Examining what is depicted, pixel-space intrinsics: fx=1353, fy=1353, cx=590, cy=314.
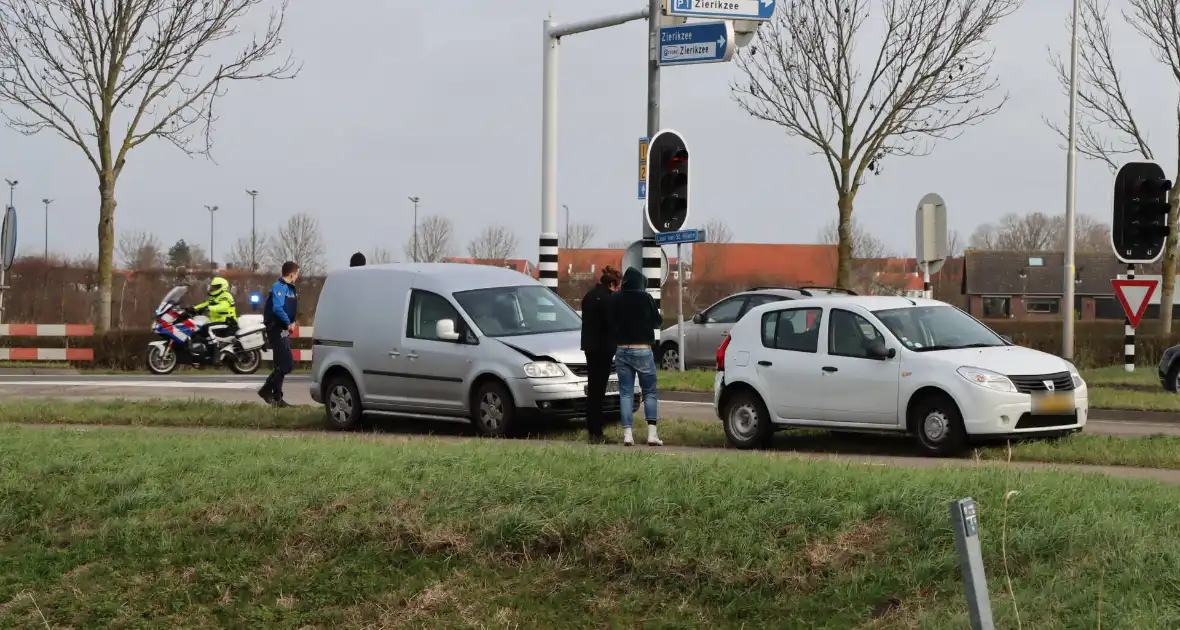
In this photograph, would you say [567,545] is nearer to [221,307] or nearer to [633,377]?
[633,377]

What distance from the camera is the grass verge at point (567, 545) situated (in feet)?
23.2

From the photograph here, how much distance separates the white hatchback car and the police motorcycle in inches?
555

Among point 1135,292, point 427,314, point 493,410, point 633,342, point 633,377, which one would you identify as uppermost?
point 1135,292

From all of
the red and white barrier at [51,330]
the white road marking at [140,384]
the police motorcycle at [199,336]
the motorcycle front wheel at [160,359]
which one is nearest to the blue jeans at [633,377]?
the white road marking at [140,384]

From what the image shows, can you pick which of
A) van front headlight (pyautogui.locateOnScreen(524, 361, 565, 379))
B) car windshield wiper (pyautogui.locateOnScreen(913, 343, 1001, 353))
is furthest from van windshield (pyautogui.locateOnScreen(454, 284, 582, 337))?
car windshield wiper (pyautogui.locateOnScreen(913, 343, 1001, 353))

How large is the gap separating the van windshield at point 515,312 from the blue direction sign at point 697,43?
464cm

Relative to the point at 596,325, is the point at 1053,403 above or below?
below

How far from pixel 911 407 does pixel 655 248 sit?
7052 mm

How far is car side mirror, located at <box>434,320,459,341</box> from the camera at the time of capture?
14398 millimetres

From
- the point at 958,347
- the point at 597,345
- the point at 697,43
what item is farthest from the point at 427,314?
the point at 697,43

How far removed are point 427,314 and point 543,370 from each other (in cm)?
183

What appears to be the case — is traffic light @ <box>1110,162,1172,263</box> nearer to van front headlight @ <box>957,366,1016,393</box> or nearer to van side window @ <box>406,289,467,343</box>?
van front headlight @ <box>957,366,1016,393</box>

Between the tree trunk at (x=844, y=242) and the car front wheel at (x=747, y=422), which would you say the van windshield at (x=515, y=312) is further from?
the tree trunk at (x=844, y=242)

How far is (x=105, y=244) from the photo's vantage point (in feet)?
100
